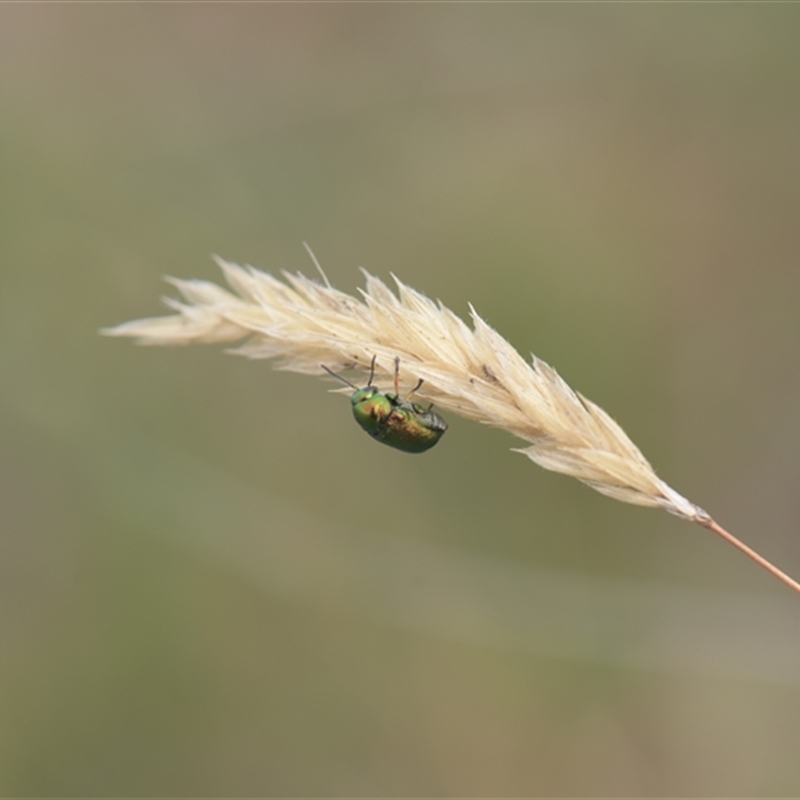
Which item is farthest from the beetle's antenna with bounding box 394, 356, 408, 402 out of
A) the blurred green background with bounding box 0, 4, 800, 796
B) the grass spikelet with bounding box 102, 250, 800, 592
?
the blurred green background with bounding box 0, 4, 800, 796

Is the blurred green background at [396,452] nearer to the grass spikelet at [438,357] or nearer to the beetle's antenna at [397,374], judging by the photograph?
the grass spikelet at [438,357]

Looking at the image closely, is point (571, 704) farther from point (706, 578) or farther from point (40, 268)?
point (40, 268)

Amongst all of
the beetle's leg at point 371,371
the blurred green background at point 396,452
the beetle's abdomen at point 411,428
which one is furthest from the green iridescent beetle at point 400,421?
the blurred green background at point 396,452

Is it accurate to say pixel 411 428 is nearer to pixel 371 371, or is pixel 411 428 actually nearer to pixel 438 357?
pixel 371 371

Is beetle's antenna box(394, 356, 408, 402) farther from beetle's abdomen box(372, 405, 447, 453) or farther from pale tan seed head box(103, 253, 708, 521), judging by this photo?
beetle's abdomen box(372, 405, 447, 453)

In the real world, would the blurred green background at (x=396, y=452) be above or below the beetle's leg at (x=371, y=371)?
above
